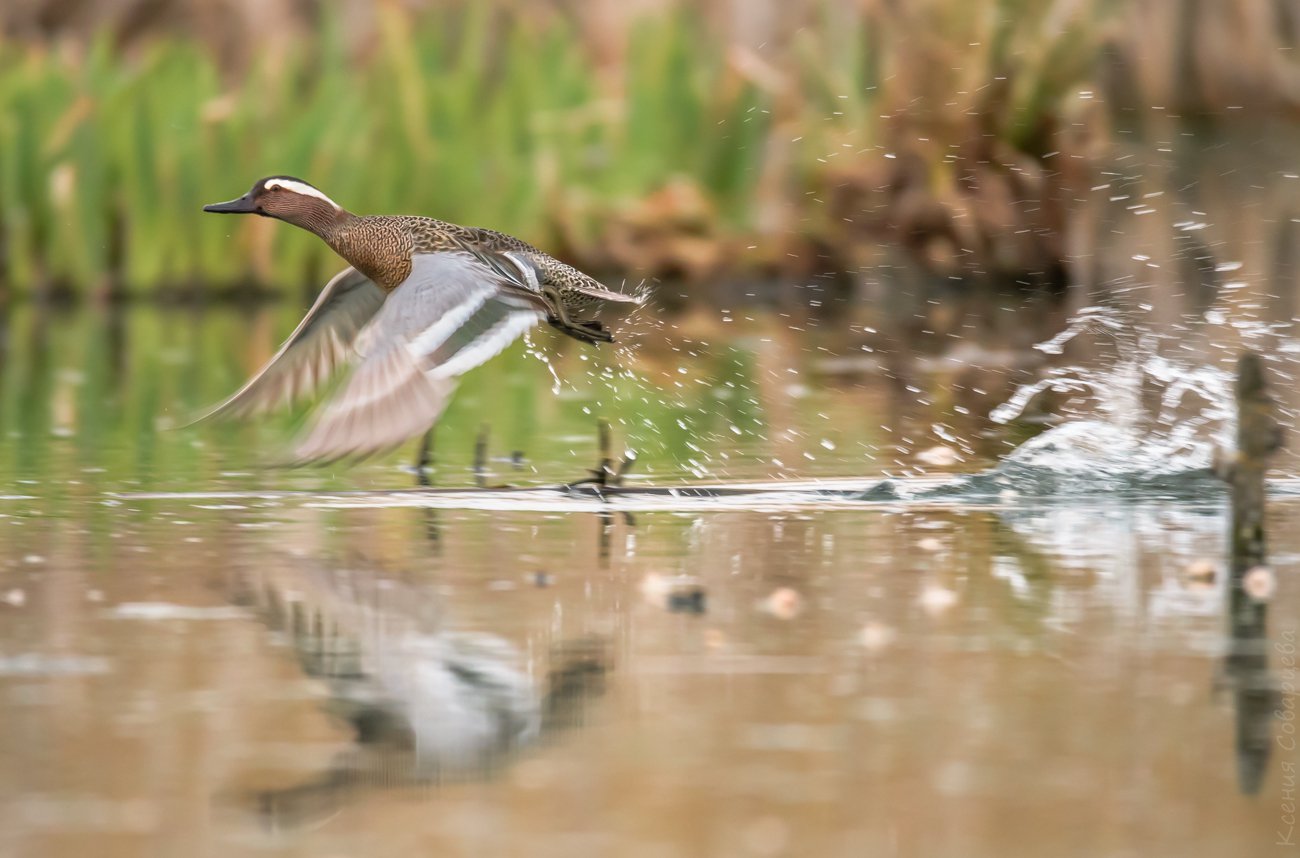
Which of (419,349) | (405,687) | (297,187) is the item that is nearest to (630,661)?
(405,687)

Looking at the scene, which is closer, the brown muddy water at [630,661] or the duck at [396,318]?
the brown muddy water at [630,661]

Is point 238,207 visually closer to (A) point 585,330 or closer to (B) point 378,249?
(B) point 378,249

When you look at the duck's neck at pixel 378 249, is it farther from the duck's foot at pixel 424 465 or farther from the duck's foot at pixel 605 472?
the duck's foot at pixel 605 472

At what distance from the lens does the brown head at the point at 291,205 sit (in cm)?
847

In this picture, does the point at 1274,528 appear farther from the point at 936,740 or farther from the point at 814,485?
the point at 936,740

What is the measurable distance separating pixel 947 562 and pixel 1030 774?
227cm

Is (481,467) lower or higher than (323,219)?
lower

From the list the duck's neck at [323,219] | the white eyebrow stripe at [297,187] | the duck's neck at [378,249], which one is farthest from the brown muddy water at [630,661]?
the white eyebrow stripe at [297,187]

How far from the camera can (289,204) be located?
28.2 ft

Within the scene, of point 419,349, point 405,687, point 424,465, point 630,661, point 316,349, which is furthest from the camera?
point 424,465

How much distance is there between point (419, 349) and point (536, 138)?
9.55m

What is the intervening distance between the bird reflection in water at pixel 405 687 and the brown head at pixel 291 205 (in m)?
2.55

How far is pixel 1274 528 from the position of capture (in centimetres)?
693

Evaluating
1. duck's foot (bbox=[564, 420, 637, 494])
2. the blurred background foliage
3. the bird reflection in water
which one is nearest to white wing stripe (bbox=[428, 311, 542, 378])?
duck's foot (bbox=[564, 420, 637, 494])
